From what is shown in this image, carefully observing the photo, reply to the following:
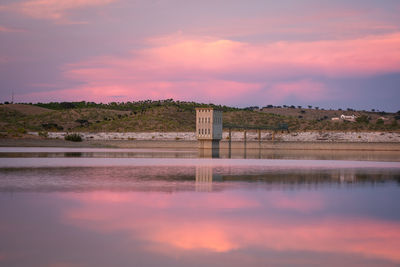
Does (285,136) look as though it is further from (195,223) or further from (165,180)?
(195,223)

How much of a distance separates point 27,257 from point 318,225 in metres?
8.27

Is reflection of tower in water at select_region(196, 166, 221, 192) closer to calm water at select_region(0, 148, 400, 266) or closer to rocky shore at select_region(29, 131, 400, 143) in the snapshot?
calm water at select_region(0, 148, 400, 266)

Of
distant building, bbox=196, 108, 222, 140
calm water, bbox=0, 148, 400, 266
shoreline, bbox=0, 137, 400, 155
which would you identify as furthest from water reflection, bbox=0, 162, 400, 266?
distant building, bbox=196, 108, 222, 140

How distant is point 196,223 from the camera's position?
1603cm

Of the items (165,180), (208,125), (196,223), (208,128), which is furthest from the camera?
(208,125)

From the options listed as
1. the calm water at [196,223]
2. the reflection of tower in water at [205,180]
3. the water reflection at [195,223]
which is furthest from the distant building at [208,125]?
the calm water at [196,223]

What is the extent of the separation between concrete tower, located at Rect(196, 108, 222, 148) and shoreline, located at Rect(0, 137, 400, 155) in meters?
3.41

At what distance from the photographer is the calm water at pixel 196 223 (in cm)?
1234

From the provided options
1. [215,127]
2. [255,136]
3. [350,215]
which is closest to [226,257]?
[350,215]

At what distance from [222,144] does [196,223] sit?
8251 centimetres

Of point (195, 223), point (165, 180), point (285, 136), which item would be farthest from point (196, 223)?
point (285, 136)

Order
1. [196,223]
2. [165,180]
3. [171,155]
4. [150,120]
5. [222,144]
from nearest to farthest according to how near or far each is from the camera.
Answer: [196,223], [165,180], [171,155], [222,144], [150,120]

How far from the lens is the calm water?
40.5 feet

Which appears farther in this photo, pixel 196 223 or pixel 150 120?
pixel 150 120
